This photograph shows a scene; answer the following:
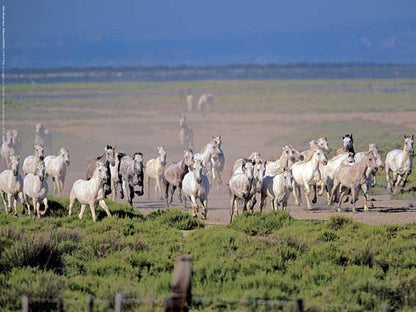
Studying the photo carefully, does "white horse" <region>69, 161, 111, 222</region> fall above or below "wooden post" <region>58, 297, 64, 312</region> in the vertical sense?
above

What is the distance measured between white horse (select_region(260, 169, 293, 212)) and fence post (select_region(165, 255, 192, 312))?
36.7 ft

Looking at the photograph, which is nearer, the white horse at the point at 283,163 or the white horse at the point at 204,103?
the white horse at the point at 283,163

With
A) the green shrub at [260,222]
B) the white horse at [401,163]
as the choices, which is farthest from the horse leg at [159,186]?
the green shrub at [260,222]

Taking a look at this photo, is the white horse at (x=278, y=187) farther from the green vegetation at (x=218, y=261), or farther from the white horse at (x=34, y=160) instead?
the white horse at (x=34, y=160)

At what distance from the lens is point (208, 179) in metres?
31.1

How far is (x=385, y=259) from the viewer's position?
21578 mm

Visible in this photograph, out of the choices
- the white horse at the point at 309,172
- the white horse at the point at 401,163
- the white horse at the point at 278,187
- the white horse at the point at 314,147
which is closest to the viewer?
the white horse at the point at 278,187

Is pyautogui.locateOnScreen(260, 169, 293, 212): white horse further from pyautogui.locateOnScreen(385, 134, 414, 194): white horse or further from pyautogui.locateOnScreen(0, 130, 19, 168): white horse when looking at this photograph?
pyautogui.locateOnScreen(0, 130, 19, 168): white horse

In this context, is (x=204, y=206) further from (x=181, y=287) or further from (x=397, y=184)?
(x=181, y=287)

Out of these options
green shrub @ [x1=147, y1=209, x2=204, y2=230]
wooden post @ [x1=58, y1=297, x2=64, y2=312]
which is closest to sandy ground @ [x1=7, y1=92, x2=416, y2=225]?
green shrub @ [x1=147, y1=209, x2=204, y2=230]

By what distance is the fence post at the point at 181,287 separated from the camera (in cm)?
1584

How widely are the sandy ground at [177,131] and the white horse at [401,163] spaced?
97cm

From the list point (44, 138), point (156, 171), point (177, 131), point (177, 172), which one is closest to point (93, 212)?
point (177, 172)

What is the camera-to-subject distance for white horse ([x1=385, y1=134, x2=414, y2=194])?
110ft
